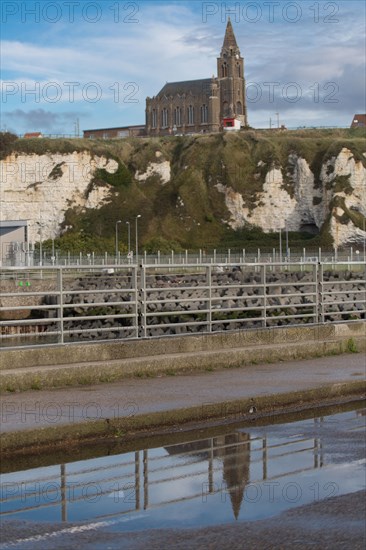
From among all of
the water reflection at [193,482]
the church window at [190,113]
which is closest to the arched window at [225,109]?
the church window at [190,113]

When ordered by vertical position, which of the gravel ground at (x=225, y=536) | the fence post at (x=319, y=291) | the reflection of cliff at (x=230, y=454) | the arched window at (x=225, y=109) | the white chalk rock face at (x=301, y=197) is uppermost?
the arched window at (x=225, y=109)

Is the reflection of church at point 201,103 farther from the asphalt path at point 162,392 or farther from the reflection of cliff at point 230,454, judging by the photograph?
the reflection of cliff at point 230,454

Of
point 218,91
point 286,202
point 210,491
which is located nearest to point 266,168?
point 286,202

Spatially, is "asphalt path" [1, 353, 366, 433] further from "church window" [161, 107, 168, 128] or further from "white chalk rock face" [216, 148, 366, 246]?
"church window" [161, 107, 168, 128]

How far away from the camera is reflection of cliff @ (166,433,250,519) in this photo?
742 centimetres

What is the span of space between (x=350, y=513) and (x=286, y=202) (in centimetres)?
12456

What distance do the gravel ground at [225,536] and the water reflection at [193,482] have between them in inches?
7.7

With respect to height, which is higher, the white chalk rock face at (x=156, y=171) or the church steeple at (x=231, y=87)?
the church steeple at (x=231, y=87)

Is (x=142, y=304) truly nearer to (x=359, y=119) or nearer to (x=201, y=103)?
(x=201, y=103)

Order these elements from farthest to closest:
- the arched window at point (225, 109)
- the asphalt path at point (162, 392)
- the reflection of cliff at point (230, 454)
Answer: the arched window at point (225, 109)
the asphalt path at point (162, 392)
the reflection of cliff at point (230, 454)

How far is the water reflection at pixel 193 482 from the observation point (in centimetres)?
668

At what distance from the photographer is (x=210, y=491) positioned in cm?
727

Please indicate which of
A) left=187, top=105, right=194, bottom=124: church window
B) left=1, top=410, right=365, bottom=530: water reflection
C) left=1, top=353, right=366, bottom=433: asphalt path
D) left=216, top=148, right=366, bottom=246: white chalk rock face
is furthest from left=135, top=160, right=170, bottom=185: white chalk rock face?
left=1, top=410, right=365, bottom=530: water reflection

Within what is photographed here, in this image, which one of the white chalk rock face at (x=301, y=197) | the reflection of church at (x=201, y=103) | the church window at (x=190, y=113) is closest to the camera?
the white chalk rock face at (x=301, y=197)
